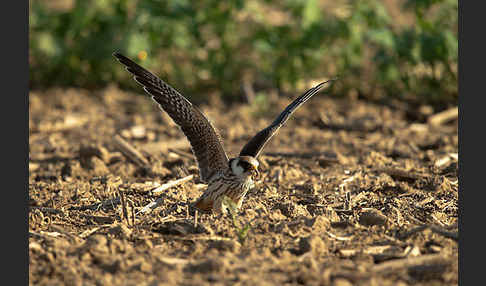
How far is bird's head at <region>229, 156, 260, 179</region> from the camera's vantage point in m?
5.18

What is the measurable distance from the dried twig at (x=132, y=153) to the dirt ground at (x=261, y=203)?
0.19 feet

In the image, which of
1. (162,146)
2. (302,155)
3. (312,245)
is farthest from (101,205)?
(302,155)

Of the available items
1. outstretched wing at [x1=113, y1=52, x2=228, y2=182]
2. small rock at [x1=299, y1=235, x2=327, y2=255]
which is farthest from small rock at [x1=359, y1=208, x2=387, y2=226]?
outstretched wing at [x1=113, y1=52, x2=228, y2=182]

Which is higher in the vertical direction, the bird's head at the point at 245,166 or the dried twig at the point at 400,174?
the bird's head at the point at 245,166

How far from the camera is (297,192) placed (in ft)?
19.9

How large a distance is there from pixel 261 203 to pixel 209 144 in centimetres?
66

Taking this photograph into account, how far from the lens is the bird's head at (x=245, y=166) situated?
17.0ft

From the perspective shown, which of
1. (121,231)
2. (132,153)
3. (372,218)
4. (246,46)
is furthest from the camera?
(246,46)

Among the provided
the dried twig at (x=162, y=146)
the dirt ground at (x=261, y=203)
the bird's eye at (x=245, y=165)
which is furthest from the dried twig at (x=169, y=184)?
the dried twig at (x=162, y=146)

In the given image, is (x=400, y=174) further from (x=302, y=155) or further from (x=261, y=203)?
(x=261, y=203)

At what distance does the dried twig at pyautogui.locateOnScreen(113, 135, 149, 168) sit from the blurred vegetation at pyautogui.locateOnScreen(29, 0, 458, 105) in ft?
7.86

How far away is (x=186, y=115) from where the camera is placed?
533 centimetres

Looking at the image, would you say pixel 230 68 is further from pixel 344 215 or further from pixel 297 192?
pixel 344 215

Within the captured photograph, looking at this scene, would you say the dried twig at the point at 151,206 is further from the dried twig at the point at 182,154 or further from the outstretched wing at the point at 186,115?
the dried twig at the point at 182,154
